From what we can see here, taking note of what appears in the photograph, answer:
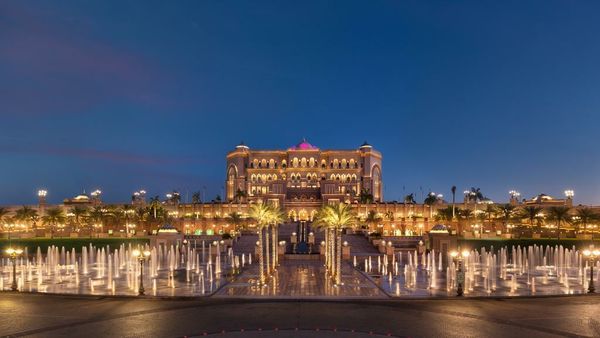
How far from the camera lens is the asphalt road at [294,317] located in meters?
16.8

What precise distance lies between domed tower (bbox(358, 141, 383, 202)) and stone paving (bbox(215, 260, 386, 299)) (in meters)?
92.7

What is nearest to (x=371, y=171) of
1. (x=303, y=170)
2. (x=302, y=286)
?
(x=303, y=170)

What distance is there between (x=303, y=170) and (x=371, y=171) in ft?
55.0

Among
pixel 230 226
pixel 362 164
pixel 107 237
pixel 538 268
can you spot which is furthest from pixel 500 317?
pixel 362 164

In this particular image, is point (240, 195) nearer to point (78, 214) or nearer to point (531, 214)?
point (78, 214)

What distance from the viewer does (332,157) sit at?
428ft

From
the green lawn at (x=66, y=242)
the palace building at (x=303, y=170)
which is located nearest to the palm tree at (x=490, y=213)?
the palace building at (x=303, y=170)

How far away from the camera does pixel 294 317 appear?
19.1m

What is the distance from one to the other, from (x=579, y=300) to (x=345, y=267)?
53.9ft

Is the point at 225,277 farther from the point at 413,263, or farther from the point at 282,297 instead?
the point at 413,263

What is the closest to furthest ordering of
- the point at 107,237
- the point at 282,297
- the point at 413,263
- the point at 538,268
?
1. the point at 282,297
2. the point at 538,268
3. the point at 413,263
4. the point at 107,237

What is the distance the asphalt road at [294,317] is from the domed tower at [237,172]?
103470 mm

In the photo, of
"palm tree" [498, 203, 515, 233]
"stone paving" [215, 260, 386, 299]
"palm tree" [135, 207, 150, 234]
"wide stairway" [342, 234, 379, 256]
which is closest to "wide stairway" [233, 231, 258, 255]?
"wide stairway" [342, 234, 379, 256]

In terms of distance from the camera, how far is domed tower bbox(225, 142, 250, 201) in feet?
418
